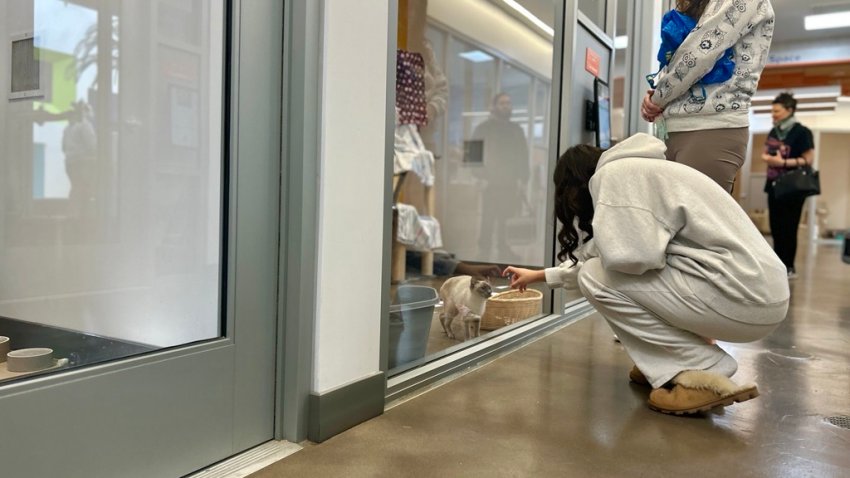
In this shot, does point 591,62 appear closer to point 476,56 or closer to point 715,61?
point 715,61

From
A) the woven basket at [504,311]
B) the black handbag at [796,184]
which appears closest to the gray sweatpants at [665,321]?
the woven basket at [504,311]

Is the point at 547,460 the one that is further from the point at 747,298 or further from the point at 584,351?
the point at 584,351

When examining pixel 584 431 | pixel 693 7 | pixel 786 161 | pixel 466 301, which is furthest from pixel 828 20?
pixel 584 431

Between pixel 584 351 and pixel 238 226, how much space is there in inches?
60.8

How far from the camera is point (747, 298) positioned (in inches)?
58.4

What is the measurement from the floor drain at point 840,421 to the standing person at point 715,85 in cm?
75

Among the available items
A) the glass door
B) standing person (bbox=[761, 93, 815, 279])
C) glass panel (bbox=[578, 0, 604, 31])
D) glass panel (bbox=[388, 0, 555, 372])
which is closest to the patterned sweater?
glass panel (bbox=[578, 0, 604, 31])

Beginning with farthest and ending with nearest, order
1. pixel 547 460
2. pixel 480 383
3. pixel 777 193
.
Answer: pixel 777 193, pixel 480 383, pixel 547 460

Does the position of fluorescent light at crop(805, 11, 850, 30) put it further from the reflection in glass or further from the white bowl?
the white bowl

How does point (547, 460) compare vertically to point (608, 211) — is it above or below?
below

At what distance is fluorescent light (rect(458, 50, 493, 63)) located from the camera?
4.81m

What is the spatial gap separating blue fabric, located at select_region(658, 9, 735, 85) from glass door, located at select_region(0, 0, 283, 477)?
4.23 feet

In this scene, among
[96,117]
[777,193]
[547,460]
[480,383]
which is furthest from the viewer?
[777,193]

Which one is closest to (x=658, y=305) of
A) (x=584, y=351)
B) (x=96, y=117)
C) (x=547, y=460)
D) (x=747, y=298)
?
(x=747, y=298)
